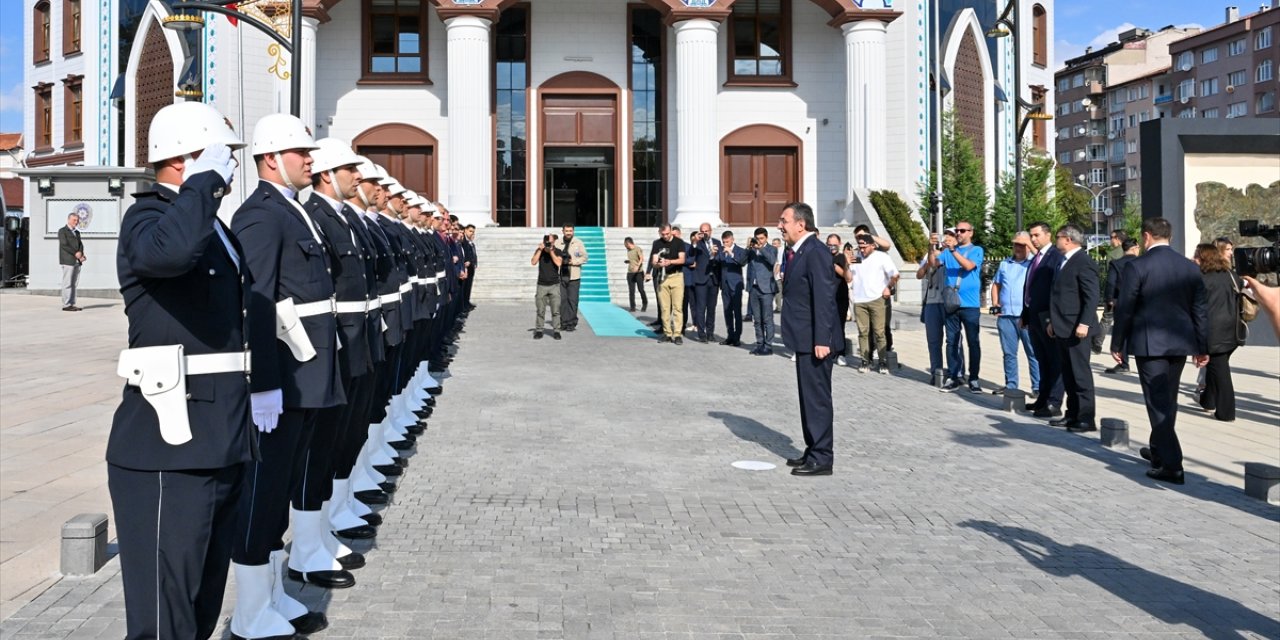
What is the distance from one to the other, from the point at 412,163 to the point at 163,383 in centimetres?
3727

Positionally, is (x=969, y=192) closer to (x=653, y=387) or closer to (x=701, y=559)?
(x=653, y=387)

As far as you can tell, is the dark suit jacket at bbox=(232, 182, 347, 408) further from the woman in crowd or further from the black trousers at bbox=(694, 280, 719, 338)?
the black trousers at bbox=(694, 280, 719, 338)

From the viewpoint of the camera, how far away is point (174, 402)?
11.8 ft

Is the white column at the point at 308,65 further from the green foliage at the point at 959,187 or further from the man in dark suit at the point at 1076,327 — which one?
the man in dark suit at the point at 1076,327

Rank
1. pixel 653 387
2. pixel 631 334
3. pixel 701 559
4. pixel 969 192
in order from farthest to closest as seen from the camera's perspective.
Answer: pixel 969 192 → pixel 631 334 → pixel 653 387 → pixel 701 559

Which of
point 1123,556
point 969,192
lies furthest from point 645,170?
point 1123,556

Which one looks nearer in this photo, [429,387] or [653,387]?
[429,387]

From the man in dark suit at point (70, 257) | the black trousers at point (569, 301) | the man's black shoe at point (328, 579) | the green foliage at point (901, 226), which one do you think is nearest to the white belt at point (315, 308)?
the man's black shoe at point (328, 579)

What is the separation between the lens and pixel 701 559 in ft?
20.5

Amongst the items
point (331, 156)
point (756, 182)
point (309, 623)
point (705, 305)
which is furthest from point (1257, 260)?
point (756, 182)

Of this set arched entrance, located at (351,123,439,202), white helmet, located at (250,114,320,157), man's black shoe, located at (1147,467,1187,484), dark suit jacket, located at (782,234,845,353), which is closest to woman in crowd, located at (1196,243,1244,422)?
man's black shoe, located at (1147,467,1187,484)

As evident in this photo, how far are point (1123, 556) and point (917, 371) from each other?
9.97m

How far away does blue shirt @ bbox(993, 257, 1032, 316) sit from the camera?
44.1ft

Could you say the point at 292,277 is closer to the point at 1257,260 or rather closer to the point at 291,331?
the point at 291,331
